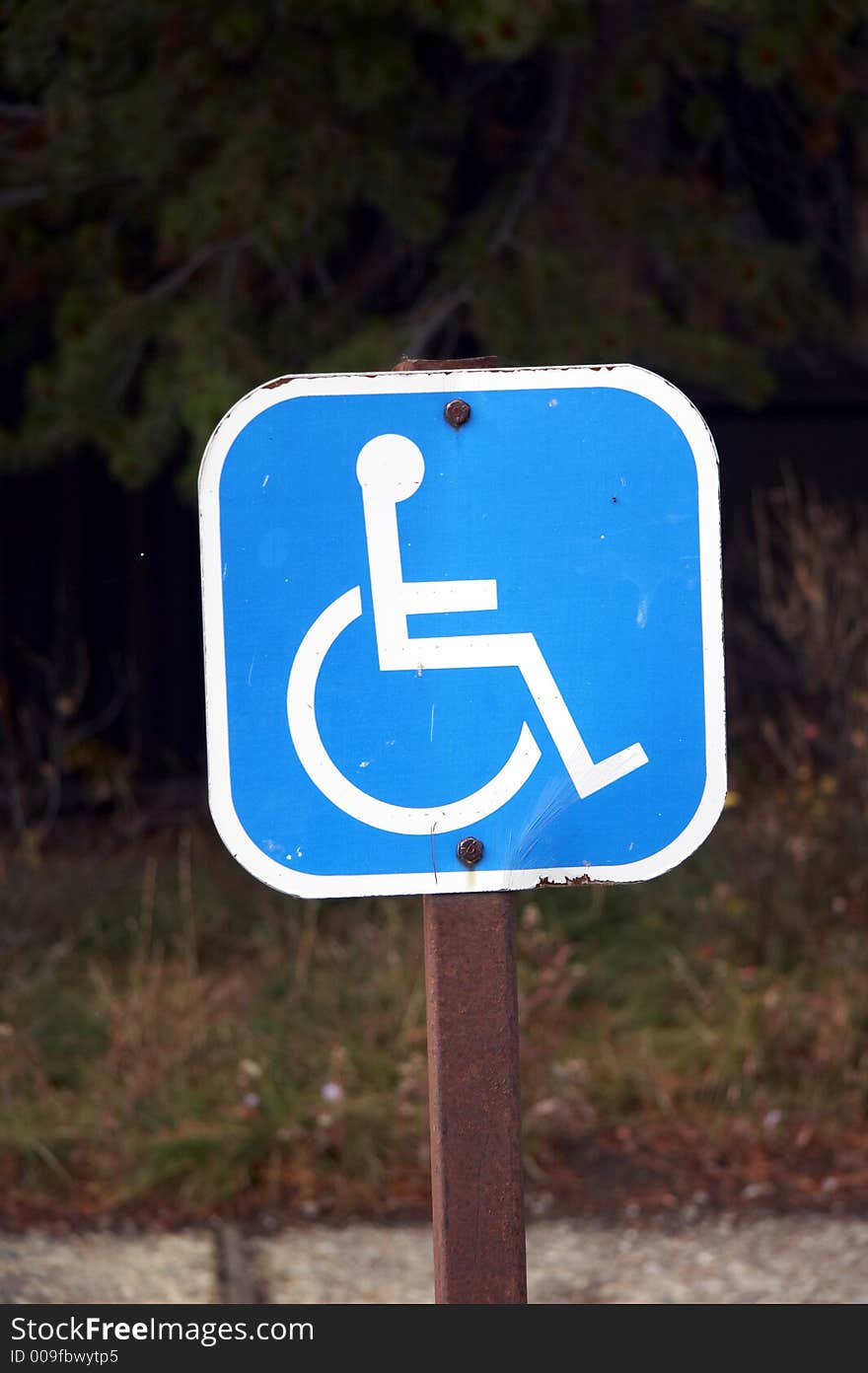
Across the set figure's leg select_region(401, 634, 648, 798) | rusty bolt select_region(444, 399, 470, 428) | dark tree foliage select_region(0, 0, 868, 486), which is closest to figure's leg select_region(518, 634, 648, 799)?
figure's leg select_region(401, 634, 648, 798)

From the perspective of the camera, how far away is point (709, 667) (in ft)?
5.75

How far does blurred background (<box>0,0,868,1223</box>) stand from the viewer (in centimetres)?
416

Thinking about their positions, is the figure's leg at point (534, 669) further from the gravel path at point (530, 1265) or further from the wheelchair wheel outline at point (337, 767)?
the gravel path at point (530, 1265)

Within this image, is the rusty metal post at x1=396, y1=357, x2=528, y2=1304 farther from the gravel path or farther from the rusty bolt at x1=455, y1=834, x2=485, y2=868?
the gravel path

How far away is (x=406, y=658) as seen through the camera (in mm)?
1733

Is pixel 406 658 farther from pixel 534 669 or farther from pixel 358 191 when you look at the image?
pixel 358 191

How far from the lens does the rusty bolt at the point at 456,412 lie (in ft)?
5.74

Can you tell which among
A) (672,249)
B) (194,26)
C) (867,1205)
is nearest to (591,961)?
(867,1205)

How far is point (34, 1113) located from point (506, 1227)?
2.70 m

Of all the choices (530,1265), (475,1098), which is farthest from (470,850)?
(530,1265)

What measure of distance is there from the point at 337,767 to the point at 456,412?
0.39 metres

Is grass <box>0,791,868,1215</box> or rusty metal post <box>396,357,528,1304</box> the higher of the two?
rusty metal post <box>396,357,528,1304</box>

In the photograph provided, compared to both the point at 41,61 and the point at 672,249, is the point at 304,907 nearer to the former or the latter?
the point at 672,249

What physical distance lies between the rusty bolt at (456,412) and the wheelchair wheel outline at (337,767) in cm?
21
